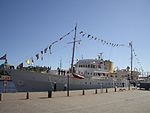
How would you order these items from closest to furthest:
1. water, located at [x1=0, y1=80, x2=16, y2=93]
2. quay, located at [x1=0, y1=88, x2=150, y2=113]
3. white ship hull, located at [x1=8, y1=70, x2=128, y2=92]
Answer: quay, located at [x1=0, y1=88, x2=150, y2=113] < water, located at [x1=0, y1=80, x2=16, y2=93] < white ship hull, located at [x1=8, y1=70, x2=128, y2=92]

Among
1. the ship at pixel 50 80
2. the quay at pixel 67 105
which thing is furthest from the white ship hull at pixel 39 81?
the quay at pixel 67 105

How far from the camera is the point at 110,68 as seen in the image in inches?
2411

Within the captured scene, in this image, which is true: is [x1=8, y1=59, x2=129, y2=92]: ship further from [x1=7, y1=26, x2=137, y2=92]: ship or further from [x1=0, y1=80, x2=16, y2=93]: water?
[x1=0, y1=80, x2=16, y2=93]: water

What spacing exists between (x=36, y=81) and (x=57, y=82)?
392cm

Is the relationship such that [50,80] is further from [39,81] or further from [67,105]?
[67,105]

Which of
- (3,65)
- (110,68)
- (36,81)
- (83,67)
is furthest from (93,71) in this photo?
(3,65)

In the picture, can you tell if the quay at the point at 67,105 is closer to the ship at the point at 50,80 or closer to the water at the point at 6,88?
the water at the point at 6,88

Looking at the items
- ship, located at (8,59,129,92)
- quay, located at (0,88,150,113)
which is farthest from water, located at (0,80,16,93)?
quay, located at (0,88,150,113)

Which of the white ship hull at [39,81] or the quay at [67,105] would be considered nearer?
the quay at [67,105]

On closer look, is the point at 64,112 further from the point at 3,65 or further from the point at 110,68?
the point at 110,68

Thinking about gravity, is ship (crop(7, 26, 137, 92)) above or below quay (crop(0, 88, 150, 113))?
above

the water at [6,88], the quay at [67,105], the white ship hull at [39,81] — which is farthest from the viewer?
the white ship hull at [39,81]

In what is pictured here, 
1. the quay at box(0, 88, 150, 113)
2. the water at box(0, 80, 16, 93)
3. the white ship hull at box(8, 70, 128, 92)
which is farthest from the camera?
the white ship hull at box(8, 70, 128, 92)

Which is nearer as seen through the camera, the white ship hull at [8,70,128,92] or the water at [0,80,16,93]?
the water at [0,80,16,93]
